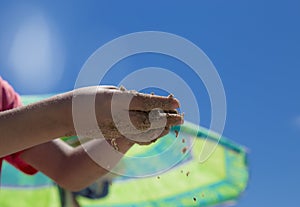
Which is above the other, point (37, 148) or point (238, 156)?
point (238, 156)

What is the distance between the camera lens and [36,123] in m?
0.99

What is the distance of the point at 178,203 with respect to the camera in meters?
4.60

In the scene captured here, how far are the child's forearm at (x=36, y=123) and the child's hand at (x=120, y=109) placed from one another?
0.03 m

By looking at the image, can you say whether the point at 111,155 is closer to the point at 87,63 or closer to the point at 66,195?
the point at 87,63

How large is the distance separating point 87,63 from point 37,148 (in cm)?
68

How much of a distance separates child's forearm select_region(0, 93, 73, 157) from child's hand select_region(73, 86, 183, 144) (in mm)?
29

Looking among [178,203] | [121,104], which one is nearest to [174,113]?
[121,104]

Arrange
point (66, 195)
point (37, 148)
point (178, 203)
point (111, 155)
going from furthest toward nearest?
point (178, 203)
point (66, 195)
point (37, 148)
point (111, 155)

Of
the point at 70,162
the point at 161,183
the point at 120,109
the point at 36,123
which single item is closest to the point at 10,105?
the point at 70,162

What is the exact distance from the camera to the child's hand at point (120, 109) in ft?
3.03

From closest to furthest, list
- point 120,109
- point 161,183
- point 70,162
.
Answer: point 120,109
point 70,162
point 161,183

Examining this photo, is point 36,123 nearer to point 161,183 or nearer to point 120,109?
point 120,109

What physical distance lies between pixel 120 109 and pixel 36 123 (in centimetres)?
18

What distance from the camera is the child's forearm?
96 cm
